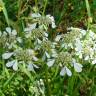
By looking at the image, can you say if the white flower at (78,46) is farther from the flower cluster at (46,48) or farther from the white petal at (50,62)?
the white petal at (50,62)

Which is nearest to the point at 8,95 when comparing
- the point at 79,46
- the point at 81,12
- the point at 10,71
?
the point at 10,71

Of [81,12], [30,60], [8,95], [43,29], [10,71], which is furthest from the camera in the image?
[81,12]

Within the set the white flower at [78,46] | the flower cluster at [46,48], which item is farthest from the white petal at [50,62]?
the white flower at [78,46]

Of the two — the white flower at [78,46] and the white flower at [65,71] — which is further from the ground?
the white flower at [78,46]

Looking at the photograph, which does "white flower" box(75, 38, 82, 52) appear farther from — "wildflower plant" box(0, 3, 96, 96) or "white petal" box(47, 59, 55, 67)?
"white petal" box(47, 59, 55, 67)

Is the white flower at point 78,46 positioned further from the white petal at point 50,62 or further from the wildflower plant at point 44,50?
the white petal at point 50,62

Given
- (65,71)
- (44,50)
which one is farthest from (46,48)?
(65,71)

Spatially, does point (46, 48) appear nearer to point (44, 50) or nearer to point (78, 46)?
point (44, 50)

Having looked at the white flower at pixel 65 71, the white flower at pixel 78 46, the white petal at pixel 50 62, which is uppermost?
the white flower at pixel 78 46

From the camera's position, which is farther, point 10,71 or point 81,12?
point 81,12

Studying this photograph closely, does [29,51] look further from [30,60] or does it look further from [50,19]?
[50,19]

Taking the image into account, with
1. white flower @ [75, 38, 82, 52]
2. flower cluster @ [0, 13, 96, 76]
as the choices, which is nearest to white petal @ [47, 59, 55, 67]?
flower cluster @ [0, 13, 96, 76]
